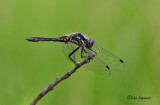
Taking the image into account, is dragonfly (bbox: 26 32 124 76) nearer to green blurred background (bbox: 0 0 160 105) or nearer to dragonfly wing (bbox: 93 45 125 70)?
dragonfly wing (bbox: 93 45 125 70)

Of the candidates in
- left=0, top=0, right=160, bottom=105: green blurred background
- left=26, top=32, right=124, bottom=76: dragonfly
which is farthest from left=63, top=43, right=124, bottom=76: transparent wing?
left=0, top=0, right=160, bottom=105: green blurred background

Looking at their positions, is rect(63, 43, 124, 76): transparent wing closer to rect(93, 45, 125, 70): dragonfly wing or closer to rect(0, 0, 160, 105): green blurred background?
rect(93, 45, 125, 70): dragonfly wing

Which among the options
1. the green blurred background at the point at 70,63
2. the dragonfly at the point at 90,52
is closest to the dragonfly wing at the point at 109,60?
the dragonfly at the point at 90,52

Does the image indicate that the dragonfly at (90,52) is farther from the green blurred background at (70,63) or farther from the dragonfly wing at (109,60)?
the green blurred background at (70,63)

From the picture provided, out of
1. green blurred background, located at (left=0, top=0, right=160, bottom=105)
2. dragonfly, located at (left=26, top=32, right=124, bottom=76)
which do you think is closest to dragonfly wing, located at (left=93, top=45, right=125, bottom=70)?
dragonfly, located at (left=26, top=32, right=124, bottom=76)

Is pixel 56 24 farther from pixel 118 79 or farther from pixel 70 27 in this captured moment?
pixel 118 79

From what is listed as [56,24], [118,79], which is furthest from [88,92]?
[56,24]
